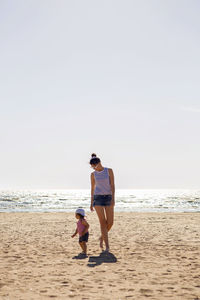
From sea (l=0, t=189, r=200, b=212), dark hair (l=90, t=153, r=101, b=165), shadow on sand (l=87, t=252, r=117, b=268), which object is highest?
dark hair (l=90, t=153, r=101, b=165)

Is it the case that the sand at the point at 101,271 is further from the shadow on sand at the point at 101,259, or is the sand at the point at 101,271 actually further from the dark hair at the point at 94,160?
the dark hair at the point at 94,160

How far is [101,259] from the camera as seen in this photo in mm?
6590

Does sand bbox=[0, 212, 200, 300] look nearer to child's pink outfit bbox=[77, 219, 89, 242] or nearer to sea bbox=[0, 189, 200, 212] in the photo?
child's pink outfit bbox=[77, 219, 89, 242]

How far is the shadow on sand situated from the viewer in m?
6.20

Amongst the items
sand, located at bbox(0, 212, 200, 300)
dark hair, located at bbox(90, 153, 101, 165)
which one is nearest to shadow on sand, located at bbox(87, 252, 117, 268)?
sand, located at bbox(0, 212, 200, 300)

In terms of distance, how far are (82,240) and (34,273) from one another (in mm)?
1982

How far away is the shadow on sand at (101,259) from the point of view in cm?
620

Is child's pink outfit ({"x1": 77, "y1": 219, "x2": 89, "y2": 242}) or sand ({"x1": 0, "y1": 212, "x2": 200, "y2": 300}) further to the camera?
child's pink outfit ({"x1": 77, "y1": 219, "x2": 89, "y2": 242})

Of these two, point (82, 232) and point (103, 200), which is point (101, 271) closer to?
point (82, 232)

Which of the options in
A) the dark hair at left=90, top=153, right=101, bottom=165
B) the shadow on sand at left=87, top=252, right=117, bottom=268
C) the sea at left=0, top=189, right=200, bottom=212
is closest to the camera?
the shadow on sand at left=87, top=252, right=117, bottom=268

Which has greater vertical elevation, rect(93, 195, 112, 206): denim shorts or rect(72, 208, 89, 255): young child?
rect(93, 195, 112, 206): denim shorts

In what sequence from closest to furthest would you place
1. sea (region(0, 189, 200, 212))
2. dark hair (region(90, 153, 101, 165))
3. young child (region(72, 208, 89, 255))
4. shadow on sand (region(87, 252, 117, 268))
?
1. shadow on sand (region(87, 252, 117, 268))
2. dark hair (region(90, 153, 101, 165))
3. young child (region(72, 208, 89, 255))
4. sea (region(0, 189, 200, 212))

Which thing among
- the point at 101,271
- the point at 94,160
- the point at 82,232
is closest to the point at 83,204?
the point at 82,232

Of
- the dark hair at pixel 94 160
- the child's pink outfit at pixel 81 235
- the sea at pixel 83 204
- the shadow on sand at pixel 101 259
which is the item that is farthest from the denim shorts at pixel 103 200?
the sea at pixel 83 204
